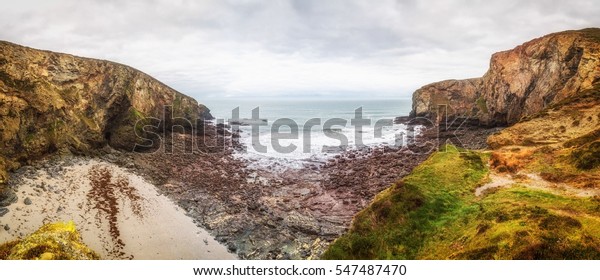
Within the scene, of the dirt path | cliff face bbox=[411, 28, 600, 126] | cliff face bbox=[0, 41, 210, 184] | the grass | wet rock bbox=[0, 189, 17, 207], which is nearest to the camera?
the grass

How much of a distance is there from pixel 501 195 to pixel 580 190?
210 centimetres

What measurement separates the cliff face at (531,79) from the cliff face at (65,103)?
116 feet

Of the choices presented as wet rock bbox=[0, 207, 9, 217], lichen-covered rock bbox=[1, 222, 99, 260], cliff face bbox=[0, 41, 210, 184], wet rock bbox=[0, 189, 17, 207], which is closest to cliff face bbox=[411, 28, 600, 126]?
lichen-covered rock bbox=[1, 222, 99, 260]

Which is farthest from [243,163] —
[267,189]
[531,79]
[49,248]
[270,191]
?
[531,79]

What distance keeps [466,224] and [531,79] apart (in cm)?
3382

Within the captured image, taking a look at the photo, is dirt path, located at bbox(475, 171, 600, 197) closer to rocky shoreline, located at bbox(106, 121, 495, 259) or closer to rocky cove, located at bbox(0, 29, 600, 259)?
rocky cove, located at bbox(0, 29, 600, 259)

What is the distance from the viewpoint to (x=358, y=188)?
77.2ft

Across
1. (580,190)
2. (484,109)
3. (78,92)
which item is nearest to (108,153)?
(78,92)

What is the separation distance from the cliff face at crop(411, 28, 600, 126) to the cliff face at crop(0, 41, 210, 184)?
3543 centimetres

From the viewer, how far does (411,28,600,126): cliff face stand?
80.7 ft
